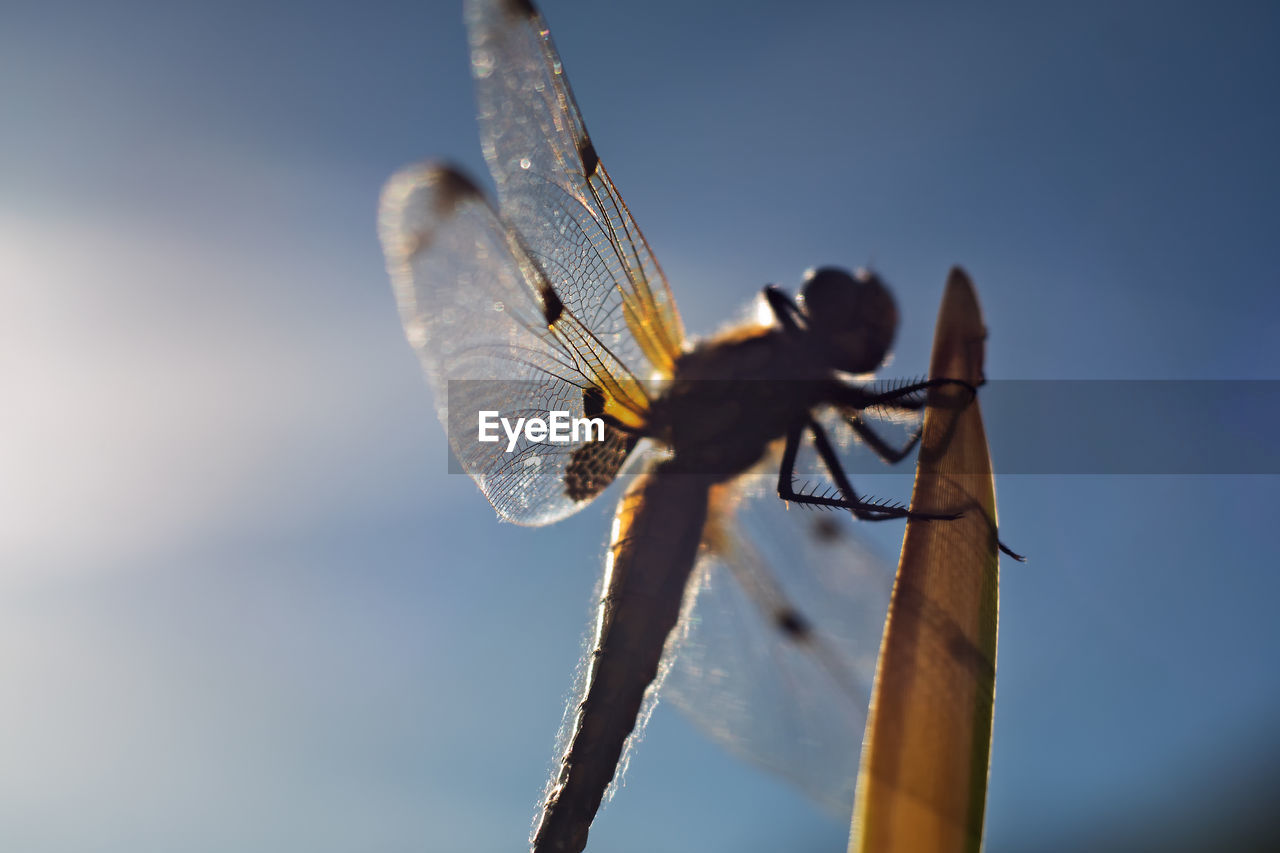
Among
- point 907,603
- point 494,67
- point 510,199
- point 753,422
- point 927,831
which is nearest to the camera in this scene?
point 927,831

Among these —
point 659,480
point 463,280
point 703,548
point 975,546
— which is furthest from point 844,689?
point 463,280

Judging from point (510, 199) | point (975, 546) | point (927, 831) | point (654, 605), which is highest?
point (510, 199)

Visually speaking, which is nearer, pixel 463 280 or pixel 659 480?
pixel 463 280

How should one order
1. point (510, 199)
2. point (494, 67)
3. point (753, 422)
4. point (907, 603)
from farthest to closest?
point (753, 422) → point (510, 199) → point (494, 67) → point (907, 603)

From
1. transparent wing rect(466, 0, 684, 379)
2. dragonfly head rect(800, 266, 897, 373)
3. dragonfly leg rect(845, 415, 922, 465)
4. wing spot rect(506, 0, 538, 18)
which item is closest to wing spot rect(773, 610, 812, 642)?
dragonfly leg rect(845, 415, 922, 465)

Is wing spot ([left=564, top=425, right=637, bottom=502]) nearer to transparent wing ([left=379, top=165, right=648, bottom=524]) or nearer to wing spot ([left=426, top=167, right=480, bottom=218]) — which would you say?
transparent wing ([left=379, top=165, right=648, bottom=524])

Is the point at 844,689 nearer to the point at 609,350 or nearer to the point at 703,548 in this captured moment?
the point at 703,548

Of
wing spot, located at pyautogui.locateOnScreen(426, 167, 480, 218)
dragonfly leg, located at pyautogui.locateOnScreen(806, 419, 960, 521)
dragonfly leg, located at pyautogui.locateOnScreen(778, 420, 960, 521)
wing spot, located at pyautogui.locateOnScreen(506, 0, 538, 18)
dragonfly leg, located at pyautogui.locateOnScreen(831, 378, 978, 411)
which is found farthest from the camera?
wing spot, located at pyautogui.locateOnScreen(426, 167, 480, 218)

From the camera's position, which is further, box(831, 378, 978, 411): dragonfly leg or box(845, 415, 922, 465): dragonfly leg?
box(845, 415, 922, 465): dragonfly leg

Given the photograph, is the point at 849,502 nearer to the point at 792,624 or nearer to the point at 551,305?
the point at 792,624
